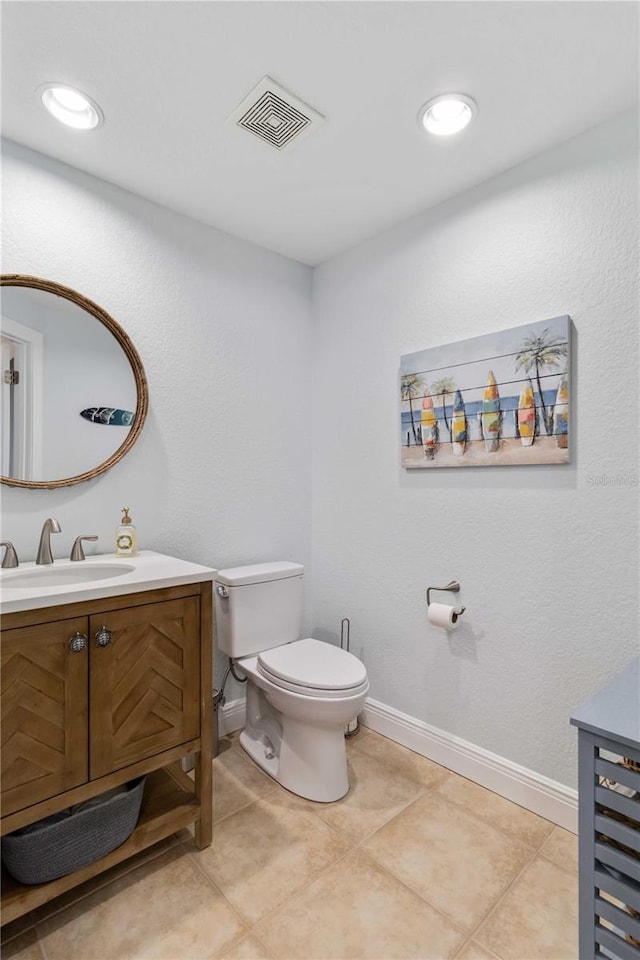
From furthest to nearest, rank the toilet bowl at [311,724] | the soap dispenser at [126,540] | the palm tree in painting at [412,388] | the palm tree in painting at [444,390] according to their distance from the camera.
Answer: the palm tree in painting at [412,388] → the palm tree in painting at [444,390] → the soap dispenser at [126,540] → the toilet bowl at [311,724]

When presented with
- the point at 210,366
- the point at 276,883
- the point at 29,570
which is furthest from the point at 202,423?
the point at 276,883

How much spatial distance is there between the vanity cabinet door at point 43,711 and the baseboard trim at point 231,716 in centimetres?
96

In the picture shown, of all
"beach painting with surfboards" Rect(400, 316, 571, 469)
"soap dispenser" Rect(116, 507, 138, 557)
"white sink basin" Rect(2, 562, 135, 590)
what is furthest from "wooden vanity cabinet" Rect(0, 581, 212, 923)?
"beach painting with surfboards" Rect(400, 316, 571, 469)

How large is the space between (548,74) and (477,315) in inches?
28.8

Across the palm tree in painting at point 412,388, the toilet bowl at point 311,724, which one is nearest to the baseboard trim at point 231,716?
the toilet bowl at point 311,724

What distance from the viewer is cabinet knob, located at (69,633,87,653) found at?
1.26 metres

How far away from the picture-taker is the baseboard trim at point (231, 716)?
85.8 inches

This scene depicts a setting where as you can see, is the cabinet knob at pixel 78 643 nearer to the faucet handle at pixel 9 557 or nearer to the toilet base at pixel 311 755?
the faucet handle at pixel 9 557

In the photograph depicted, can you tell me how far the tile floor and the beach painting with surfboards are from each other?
1.29m

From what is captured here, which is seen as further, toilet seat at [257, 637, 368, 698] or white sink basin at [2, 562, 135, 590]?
toilet seat at [257, 637, 368, 698]

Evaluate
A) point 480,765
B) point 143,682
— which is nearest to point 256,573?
point 143,682

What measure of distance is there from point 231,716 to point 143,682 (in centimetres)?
98

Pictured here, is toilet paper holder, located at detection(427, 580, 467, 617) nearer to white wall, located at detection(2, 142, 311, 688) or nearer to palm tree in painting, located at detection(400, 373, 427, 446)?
palm tree in painting, located at detection(400, 373, 427, 446)

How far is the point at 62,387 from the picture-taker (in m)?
1.78
